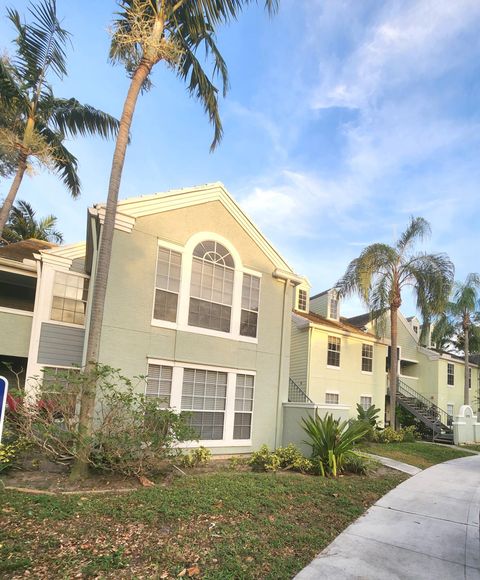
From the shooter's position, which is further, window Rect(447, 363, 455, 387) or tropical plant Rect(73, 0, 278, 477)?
window Rect(447, 363, 455, 387)

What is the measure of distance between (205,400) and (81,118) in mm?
10512

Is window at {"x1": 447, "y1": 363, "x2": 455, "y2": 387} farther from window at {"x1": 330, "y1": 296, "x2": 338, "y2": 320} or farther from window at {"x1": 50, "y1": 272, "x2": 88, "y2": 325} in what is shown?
window at {"x1": 50, "y1": 272, "x2": 88, "y2": 325}

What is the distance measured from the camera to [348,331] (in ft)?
71.2

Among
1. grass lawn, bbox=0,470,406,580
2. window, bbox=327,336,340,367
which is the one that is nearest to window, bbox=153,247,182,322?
grass lawn, bbox=0,470,406,580

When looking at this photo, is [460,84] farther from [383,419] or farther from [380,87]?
[383,419]

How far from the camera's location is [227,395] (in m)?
11.9

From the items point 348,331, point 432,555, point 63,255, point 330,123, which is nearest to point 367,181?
point 330,123

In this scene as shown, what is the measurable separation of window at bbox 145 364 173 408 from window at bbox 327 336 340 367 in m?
11.7

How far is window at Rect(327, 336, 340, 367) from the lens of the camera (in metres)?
20.9

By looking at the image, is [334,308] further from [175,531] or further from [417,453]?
[175,531]

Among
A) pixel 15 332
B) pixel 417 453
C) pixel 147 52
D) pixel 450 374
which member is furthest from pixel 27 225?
pixel 450 374

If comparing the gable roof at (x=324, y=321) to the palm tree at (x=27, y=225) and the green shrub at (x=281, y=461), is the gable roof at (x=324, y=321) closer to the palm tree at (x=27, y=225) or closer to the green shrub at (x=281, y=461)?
the green shrub at (x=281, y=461)

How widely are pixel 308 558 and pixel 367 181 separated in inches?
538

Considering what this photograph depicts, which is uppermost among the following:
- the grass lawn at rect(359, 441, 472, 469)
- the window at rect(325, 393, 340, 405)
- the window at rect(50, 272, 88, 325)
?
the window at rect(50, 272, 88, 325)
